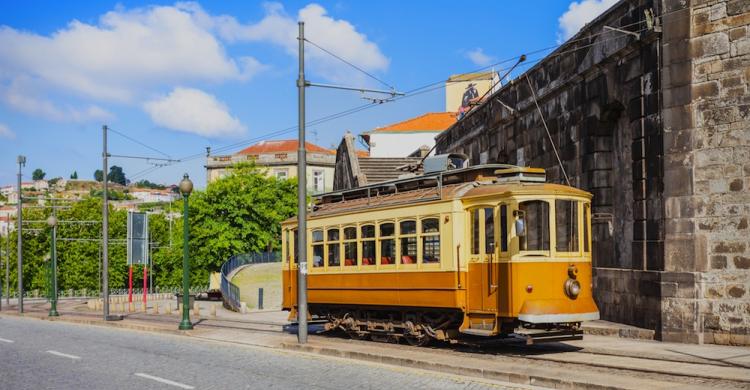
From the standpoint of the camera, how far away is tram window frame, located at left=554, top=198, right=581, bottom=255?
54.5ft

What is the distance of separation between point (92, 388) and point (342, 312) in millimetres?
8927

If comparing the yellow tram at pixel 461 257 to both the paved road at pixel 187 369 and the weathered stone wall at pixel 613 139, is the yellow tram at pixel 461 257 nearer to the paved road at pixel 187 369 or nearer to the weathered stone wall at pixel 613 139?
the paved road at pixel 187 369

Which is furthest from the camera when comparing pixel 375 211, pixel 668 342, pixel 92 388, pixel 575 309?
pixel 375 211

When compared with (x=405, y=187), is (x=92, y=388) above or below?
below

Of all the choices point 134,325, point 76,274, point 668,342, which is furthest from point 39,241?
point 668,342

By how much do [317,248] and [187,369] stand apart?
267 inches

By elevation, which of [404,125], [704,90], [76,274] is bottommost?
[76,274]

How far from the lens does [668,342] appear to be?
17.8 metres

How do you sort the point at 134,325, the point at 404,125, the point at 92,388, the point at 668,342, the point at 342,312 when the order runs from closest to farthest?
the point at 92,388
the point at 668,342
the point at 342,312
the point at 134,325
the point at 404,125

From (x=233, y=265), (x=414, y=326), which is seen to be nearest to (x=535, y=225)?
(x=414, y=326)

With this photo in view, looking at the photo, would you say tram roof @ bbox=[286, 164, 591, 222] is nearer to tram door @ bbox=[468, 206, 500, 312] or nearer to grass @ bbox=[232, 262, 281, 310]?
tram door @ bbox=[468, 206, 500, 312]

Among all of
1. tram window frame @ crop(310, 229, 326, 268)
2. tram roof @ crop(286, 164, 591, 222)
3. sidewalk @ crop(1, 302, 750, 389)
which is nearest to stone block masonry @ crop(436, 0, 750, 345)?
sidewalk @ crop(1, 302, 750, 389)

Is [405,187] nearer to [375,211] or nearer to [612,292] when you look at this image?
[375,211]

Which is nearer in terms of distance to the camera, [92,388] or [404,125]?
[92,388]
